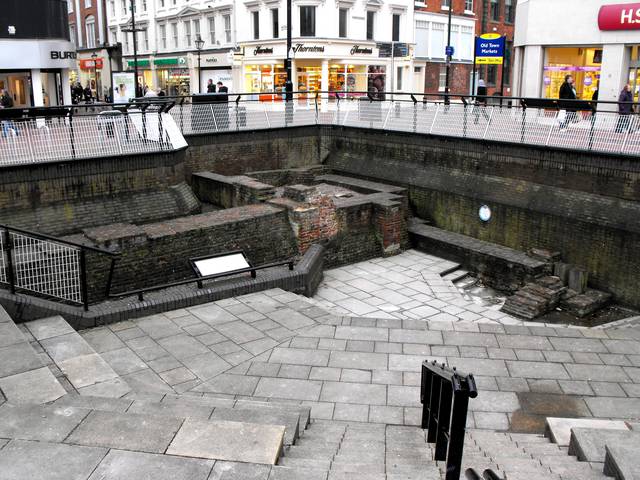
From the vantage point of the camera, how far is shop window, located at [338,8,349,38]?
112ft

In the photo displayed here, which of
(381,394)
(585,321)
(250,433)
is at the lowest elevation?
(585,321)

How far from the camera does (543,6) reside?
70.1 feet

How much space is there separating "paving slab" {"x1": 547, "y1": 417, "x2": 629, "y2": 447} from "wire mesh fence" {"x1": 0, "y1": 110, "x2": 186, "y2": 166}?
32.3 feet

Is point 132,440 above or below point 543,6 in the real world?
below

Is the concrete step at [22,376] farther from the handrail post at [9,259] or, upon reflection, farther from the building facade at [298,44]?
the building facade at [298,44]

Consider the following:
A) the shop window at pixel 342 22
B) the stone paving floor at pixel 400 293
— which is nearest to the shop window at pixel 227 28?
the shop window at pixel 342 22

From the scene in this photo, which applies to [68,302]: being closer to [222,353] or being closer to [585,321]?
[222,353]

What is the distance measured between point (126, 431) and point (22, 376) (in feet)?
5.63

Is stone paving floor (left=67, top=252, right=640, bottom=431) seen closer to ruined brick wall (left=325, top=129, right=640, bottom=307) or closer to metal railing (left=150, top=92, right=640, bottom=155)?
ruined brick wall (left=325, top=129, right=640, bottom=307)

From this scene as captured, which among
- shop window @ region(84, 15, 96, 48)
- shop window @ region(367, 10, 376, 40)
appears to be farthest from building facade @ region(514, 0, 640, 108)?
shop window @ region(84, 15, 96, 48)

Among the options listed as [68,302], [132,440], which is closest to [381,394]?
[132,440]

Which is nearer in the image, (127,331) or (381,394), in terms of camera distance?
(381,394)

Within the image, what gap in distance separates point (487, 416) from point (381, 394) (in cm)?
116

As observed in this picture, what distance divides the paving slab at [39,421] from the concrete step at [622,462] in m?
3.98
